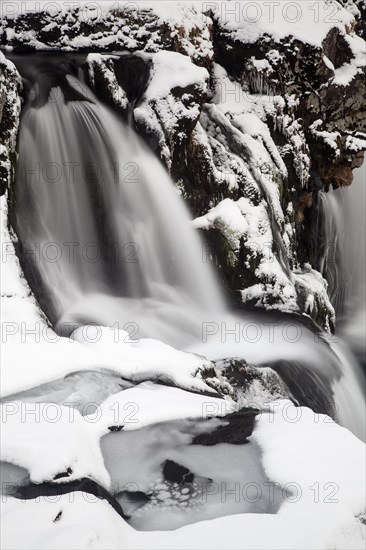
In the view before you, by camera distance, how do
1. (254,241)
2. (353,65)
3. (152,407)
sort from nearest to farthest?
(152,407), (254,241), (353,65)

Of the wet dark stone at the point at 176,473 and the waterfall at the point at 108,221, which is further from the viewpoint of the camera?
the waterfall at the point at 108,221

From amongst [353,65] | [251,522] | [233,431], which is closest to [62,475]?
[251,522]

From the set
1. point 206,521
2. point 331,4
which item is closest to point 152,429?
point 206,521

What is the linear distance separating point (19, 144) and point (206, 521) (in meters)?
4.46

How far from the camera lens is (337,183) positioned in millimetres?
8484

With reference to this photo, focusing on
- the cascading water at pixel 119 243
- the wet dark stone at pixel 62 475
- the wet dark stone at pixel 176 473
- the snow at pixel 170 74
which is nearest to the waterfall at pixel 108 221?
the cascading water at pixel 119 243

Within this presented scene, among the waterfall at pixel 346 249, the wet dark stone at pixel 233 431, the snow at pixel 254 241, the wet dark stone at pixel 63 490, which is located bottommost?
the waterfall at pixel 346 249

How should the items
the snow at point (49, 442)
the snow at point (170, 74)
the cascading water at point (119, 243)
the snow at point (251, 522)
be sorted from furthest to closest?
1. the snow at point (170, 74)
2. the cascading water at point (119, 243)
3. the snow at point (49, 442)
4. the snow at point (251, 522)

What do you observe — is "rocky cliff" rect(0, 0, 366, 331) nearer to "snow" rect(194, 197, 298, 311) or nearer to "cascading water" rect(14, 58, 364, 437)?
"snow" rect(194, 197, 298, 311)

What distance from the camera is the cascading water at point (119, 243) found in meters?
5.55

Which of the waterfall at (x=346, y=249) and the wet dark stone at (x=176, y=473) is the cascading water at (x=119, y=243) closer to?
the waterfall at (x=346, y=249)

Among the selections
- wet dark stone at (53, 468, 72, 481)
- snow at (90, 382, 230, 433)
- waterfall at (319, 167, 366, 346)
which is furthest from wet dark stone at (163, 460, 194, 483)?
waterfall at (319, 167, 366, 346)

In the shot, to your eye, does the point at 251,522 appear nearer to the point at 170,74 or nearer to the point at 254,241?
the point at 254,241

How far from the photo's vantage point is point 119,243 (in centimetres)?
609
